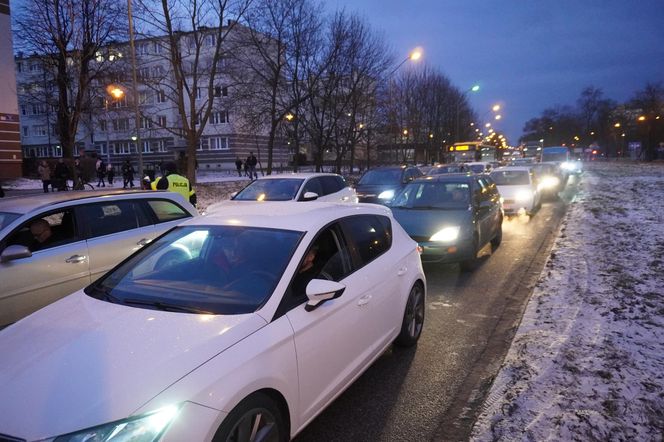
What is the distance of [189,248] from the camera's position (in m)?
3.78

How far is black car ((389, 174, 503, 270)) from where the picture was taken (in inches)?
317

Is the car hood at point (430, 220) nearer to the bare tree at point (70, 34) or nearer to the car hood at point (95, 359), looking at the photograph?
the car hood at point (95, 359)

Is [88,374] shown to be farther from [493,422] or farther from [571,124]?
[571,124]

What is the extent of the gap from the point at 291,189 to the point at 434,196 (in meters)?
3.70

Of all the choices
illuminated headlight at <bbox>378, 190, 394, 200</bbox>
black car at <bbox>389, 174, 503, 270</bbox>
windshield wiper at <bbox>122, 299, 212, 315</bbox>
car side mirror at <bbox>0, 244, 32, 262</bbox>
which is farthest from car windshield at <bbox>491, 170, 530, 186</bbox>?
windshield wiper at <bbox>122, 299, 212, 315</bbox>

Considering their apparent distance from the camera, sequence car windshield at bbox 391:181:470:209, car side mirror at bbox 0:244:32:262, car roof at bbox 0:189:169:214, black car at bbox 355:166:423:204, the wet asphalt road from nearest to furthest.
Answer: the wet asphalt road < car side mirror at bbox 0:244:32:262 < car roof at bbox 0:189:169:214 < car windshield at bbox 391:181:470:209 < black car at bbox 355:166:423:204

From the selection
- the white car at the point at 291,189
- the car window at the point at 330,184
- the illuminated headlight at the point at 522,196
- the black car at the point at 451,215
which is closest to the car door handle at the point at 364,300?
the black car at the point at 451,215

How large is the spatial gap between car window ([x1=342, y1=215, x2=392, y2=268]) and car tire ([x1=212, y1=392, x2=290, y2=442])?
1.51 m

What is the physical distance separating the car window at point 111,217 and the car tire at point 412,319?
3625mm

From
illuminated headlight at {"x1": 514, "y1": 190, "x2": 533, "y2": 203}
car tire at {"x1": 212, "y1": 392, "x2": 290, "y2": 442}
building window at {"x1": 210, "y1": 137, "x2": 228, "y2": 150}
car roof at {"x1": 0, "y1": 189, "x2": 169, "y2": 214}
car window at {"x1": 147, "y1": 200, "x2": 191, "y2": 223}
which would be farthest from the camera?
building window at {"x1": 210, "y1": 137, "x2": 228, "y2": 150}

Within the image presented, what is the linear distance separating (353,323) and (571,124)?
13641 centimetres

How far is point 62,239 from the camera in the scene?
17.7 feet

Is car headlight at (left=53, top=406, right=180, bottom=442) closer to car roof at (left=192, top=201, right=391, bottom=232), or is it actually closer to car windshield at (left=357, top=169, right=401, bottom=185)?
Result: car roof at (left=192, top=201, right=391, bottom=232)

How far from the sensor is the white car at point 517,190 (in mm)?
16219
